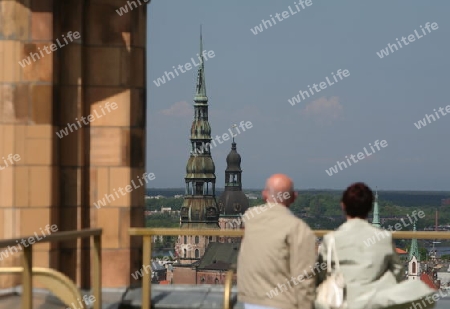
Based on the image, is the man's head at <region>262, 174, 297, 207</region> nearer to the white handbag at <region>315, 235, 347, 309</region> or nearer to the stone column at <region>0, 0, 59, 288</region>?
the white handbag at <region>315, 235, 347, 309</region>

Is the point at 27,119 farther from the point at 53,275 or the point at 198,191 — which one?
the point at 198,191

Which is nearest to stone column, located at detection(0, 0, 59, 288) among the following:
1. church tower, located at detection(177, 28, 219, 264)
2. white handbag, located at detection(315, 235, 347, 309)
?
white handbag, located at detection(315, 235, 347, 309)

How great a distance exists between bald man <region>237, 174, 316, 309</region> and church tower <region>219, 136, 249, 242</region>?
16634 cm

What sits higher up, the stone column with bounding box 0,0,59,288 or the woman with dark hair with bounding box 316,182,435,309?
the stone column with bounding box 0,0,59,288

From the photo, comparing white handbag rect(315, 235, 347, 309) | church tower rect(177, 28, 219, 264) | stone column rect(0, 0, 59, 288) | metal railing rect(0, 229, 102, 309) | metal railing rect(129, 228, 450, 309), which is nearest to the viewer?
white handbag rect(315, 235, 347, 309)

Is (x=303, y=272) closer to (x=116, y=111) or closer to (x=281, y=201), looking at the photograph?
(x=281, y=201)

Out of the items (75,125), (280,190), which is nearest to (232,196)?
(75,125)

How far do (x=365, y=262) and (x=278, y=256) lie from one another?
48 centimetres

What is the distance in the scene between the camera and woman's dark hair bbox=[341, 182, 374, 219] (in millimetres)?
5738

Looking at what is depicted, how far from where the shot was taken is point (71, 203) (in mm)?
10000

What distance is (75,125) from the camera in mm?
10008

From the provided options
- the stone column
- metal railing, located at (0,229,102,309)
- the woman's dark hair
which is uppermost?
the stone column

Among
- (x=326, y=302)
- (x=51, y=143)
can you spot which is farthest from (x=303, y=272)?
→ (x=51, y=143)

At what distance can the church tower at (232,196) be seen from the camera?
17475cm
